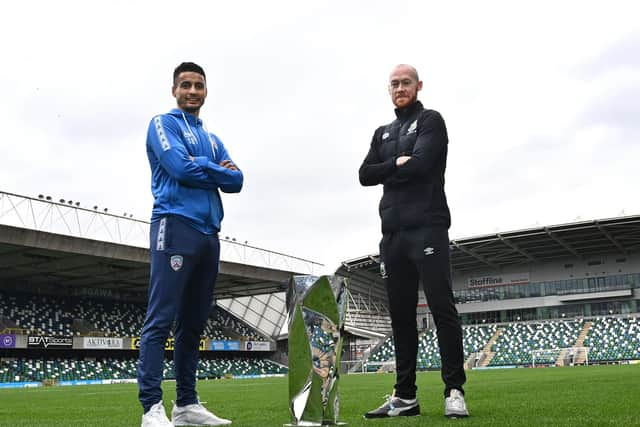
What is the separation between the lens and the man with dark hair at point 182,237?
314 cm

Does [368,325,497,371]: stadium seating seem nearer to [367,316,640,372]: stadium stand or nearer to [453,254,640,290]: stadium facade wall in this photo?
[367,316,640,372]: stadium stand

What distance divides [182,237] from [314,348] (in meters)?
0.89

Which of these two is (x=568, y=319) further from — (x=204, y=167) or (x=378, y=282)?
(x=204, y=167)

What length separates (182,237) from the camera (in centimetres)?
323

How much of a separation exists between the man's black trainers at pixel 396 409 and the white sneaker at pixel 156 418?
3.85ft

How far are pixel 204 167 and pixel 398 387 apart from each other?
173cm

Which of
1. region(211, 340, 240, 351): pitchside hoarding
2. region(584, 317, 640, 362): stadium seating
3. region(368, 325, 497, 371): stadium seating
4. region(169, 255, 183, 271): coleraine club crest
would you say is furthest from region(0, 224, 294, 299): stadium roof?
region(169, 255, 183, 271): coleraine club crest

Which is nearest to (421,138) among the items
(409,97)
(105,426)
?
(409,97)

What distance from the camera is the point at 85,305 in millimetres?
35281

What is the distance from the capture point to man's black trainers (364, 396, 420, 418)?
3.54m

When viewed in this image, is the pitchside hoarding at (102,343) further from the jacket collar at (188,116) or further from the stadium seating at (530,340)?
the jacket collar at (188,116)

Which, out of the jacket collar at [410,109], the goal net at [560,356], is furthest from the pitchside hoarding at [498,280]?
the jacket collar at [410,109]

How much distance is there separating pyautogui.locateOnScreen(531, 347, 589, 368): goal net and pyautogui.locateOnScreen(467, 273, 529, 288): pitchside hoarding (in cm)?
900

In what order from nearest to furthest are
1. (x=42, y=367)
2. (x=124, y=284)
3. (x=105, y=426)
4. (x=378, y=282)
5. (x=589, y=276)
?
1. (x=105, y=426)
2. (x=42, y=367)
3. (x=124, y=284)
4. (x=589, y=276)
5. (x=378, y=282)
